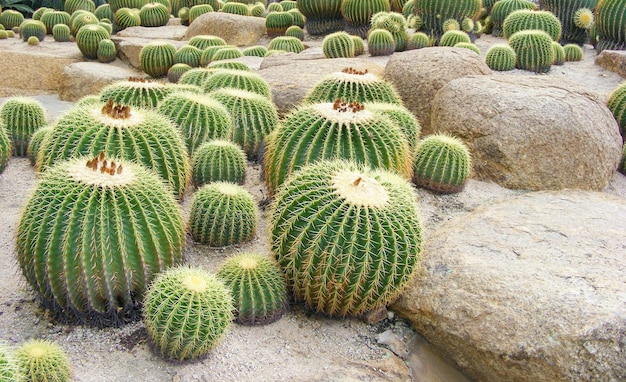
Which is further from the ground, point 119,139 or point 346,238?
point 119,139

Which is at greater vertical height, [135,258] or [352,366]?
[135,258]

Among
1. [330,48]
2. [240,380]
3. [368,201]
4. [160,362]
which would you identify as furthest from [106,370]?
[330,48]

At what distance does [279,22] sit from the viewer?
13.1m

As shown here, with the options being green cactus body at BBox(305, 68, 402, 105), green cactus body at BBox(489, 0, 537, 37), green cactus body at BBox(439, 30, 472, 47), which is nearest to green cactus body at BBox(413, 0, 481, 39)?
green cactus body at BBox(439, 30, 472, 47)

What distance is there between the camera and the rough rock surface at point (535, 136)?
18.4 ft

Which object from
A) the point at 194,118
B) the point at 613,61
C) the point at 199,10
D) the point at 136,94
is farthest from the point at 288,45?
the point at 194,118

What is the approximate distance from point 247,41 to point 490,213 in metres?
9.53

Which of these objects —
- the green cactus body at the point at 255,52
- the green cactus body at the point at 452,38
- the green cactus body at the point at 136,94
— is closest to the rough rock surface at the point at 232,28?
the green cactus body at the point at 255,52

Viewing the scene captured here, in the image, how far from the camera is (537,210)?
4.69 meters

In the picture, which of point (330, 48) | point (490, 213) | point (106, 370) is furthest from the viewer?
point (330, 48)

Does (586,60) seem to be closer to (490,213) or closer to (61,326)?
(490,213)

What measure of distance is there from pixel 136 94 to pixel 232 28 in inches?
318

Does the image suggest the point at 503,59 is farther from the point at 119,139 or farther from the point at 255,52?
the point at 119,139

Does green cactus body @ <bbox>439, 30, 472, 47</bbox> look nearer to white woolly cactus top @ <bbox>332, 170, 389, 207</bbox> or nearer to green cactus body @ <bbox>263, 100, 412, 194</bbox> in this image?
green cactus body @ <bbox>263, 100, 412, 194</bbox>
